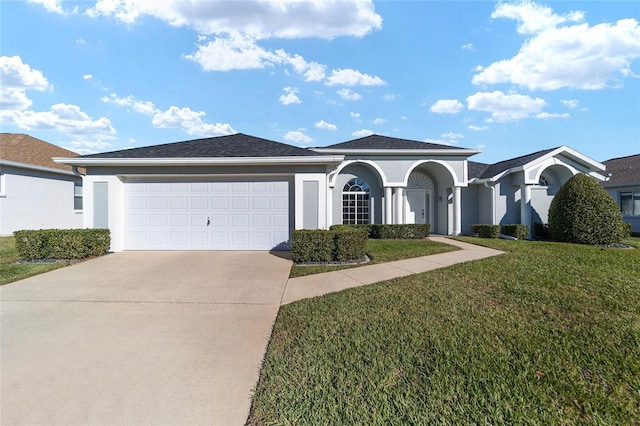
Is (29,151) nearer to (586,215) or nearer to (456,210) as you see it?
(456,210)

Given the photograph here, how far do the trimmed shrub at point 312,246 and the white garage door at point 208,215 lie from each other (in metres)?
2.07

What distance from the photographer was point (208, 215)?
9.62 m

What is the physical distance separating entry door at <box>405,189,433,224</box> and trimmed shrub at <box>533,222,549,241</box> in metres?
4.74

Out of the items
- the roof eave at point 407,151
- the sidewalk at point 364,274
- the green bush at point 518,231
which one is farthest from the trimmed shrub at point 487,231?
the sidewalk at point 364,274

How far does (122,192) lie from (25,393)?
8.52 metres

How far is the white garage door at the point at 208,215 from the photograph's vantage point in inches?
376

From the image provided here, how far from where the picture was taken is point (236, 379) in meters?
2.65

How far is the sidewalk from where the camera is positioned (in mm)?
5270

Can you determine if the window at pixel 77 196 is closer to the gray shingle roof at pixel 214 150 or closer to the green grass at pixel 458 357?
the gray shingle roof at pixel 214 150

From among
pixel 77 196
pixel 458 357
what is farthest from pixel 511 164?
pixel 77 196

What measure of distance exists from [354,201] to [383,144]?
10.6 feet

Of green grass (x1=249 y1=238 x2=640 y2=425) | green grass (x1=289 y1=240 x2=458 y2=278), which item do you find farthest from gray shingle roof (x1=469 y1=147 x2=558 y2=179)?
green grass (x1=249 y1=238 x2=640 y2=425)

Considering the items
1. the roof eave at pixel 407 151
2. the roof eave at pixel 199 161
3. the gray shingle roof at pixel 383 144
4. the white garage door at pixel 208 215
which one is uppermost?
the gray shingle roof at pixel 383 144

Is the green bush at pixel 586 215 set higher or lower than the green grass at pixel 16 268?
higher
